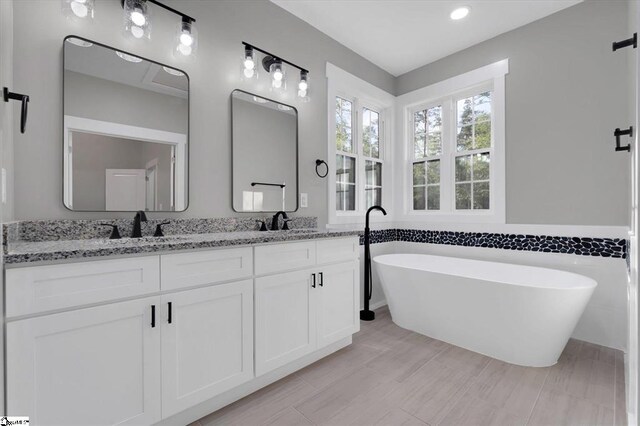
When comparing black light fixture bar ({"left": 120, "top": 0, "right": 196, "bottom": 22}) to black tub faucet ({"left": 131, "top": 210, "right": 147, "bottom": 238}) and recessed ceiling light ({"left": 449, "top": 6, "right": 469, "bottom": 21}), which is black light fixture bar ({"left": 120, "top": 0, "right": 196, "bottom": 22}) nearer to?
black tub faucet ({"left": 131, "top": 210, "right": 147, "bottom": 238})

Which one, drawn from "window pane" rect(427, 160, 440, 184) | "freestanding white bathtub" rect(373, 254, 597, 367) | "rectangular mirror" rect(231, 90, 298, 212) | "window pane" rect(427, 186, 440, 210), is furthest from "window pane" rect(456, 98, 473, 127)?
"rectangular mirror" rect(231, 90, 298, 212)

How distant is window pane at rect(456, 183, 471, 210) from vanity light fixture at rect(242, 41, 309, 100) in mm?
1994

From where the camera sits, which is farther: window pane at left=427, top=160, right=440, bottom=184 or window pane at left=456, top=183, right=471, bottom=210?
window pane at left=427, top=160, right=440, bottom=184

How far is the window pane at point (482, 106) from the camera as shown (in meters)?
3.18

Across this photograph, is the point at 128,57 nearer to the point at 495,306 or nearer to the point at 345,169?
the point at 345,169

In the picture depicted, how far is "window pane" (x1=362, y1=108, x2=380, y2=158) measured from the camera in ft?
11.9

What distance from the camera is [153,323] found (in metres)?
1.35

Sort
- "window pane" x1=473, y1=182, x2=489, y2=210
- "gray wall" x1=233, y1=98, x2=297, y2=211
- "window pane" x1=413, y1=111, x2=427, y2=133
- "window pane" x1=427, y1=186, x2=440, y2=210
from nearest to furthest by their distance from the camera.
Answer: "gray wall" x1=233, y1=98, x2=297, y2=211 → "window pane" x1=473, y1=182, x2=489, y2=210 → "window pane" x1=427, y1=186, x2=440, y2=210 → "window pane" x1=413, y1=111, x2=427, y2=133

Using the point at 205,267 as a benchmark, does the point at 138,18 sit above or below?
above

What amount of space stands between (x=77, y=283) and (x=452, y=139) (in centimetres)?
356

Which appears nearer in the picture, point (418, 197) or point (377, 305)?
point (377, 305)

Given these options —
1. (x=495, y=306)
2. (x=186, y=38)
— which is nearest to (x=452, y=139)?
(x=495, y=306)

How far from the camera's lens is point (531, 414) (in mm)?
1635

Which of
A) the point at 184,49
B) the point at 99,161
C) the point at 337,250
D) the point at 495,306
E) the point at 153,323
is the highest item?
the point at 184,49
